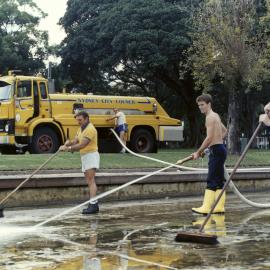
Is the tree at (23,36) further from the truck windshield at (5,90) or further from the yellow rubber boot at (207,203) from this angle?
the yellow rubber boot at (207,203)

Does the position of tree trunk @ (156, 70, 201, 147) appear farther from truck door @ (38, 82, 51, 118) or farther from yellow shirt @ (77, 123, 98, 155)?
yellow shirt @ (77, 123, 98, 155)

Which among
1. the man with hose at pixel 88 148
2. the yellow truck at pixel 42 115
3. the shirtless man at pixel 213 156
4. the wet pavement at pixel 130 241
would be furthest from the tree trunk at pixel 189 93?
the wet pavement at pixel 130 241

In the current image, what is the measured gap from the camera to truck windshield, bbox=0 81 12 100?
72.3ft

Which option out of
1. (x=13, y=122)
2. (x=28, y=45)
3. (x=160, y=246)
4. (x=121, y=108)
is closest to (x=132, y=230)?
(x=160, y=246)

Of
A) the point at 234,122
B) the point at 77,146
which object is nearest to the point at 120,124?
the point at 234,122

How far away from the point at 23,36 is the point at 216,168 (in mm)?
40678

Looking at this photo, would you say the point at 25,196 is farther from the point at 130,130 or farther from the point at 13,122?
the point at 130,130

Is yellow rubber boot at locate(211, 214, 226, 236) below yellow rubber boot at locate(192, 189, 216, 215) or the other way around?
below

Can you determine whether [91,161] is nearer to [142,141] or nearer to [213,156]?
[213,156]

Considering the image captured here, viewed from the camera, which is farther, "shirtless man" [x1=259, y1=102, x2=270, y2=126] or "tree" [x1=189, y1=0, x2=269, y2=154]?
"tree" [x1=189, y1=0, x2=269, y2=154]

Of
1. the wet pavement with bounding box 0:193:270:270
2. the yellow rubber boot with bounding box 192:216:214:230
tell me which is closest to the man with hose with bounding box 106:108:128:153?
the wet pavement with bounding box 0:193:270:270

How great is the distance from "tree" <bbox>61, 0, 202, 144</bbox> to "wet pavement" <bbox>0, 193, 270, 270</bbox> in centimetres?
2557

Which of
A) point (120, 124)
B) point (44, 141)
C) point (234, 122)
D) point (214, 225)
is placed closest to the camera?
point (214, 225)

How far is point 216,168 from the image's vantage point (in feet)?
32.7
